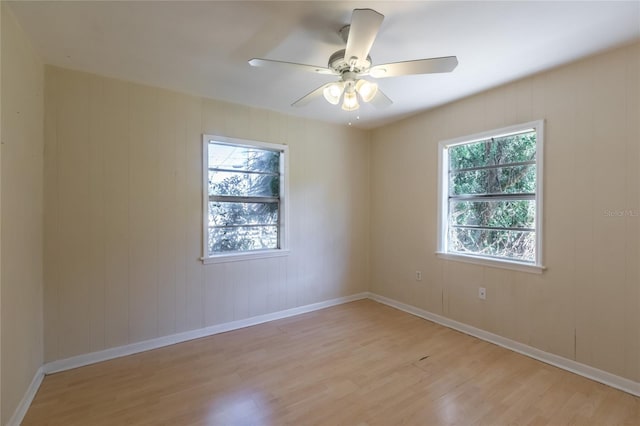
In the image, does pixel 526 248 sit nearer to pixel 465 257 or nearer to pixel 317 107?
pixel 465 257

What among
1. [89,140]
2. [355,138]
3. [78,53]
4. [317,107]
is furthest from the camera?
[355,138]

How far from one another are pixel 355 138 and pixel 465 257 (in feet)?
7.14

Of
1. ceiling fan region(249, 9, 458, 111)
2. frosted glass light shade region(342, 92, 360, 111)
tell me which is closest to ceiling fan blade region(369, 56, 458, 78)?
ceiling fan region(249, 9, 458, 111)

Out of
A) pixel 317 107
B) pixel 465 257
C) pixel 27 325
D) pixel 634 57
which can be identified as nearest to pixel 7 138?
pixel 27 325

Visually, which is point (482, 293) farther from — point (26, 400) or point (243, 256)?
point (26, 400)

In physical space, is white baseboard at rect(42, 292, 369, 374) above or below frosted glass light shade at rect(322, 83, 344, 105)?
below

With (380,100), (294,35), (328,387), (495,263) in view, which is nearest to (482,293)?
(495,263)

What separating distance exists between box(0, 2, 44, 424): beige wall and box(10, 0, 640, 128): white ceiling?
244mm

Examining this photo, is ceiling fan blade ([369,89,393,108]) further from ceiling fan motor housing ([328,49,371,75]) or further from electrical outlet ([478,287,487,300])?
electrical outlet ([478,287,487,300])

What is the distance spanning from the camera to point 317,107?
3.38 meters

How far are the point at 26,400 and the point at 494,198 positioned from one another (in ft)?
13.5

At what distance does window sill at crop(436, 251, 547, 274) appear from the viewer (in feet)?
8.54

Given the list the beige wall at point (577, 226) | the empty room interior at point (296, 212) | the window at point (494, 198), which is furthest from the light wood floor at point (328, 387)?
the window at point (494, 198)

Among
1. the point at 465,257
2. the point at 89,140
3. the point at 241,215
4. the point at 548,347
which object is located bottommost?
the point at 548,347
